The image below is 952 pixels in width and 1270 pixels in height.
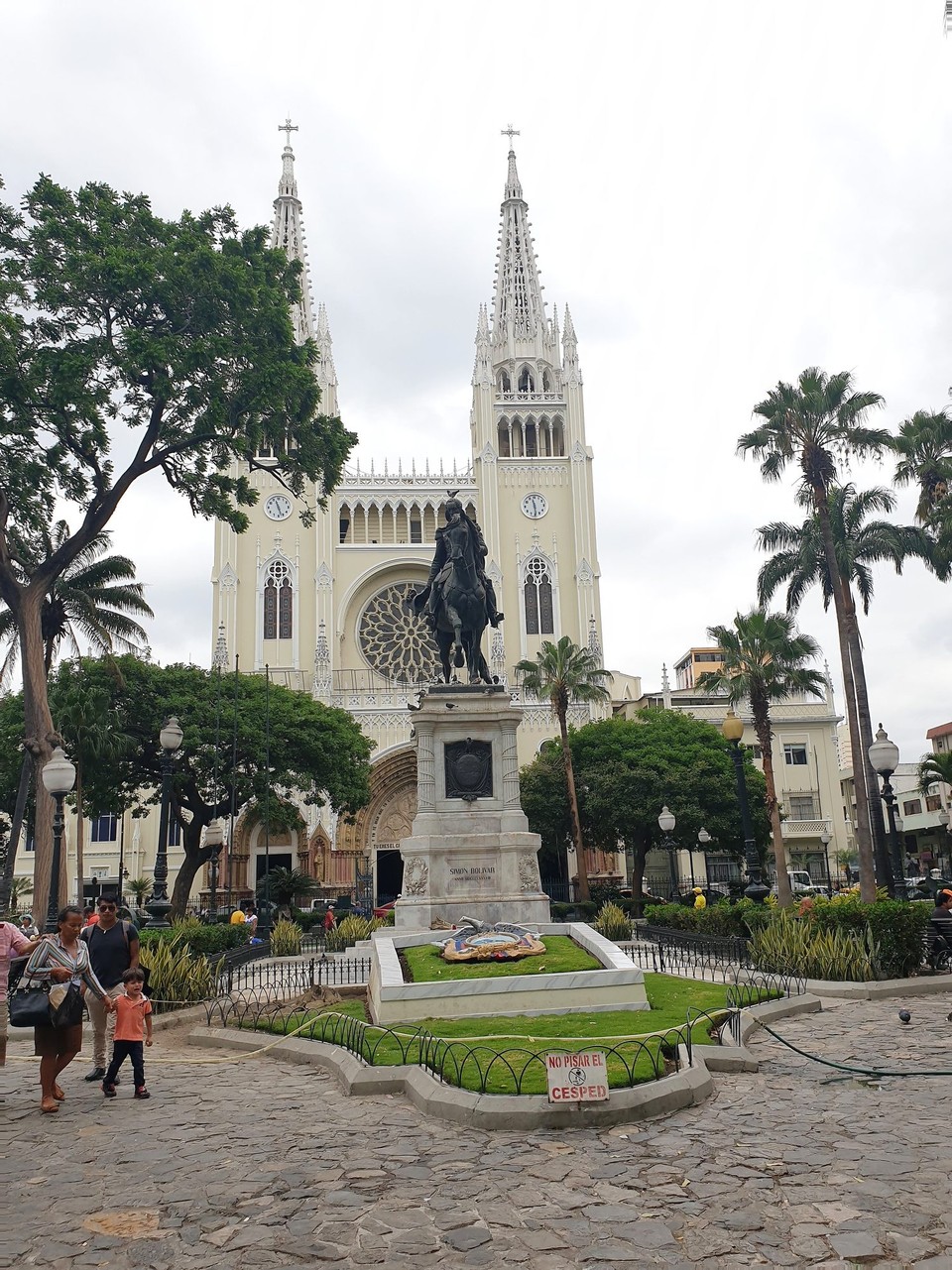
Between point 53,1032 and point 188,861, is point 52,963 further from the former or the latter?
point 188,861

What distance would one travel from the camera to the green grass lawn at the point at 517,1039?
740 centimetres

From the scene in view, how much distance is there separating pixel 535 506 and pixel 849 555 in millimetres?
28608

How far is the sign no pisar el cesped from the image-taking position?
6508mm

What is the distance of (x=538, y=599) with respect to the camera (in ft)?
176

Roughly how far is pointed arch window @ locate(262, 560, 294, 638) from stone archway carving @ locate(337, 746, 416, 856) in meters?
8.79

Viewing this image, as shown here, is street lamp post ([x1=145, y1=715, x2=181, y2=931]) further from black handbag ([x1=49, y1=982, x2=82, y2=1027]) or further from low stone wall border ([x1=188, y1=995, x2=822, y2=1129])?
black handbag ([x1=49, y1=982, x2=82, y2=1027])

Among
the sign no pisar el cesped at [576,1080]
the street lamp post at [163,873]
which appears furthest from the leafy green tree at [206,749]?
the sign no pisar el cesped at [576,1080]

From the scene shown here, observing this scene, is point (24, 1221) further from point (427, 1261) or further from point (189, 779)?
point (189, 779)

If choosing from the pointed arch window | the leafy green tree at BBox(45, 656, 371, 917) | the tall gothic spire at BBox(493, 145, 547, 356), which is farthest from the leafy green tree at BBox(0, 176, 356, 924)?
the tall gothic spire at BBox(493, 145, 547, 356)

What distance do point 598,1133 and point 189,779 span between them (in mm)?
30533

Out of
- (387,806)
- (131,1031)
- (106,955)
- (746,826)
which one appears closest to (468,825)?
(106,955)

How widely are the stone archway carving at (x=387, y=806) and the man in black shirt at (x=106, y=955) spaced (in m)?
38.8

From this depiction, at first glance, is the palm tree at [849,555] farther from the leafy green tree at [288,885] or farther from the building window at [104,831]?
the building window at [104,831]

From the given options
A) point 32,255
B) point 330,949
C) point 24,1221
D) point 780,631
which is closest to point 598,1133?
point 24,1221
